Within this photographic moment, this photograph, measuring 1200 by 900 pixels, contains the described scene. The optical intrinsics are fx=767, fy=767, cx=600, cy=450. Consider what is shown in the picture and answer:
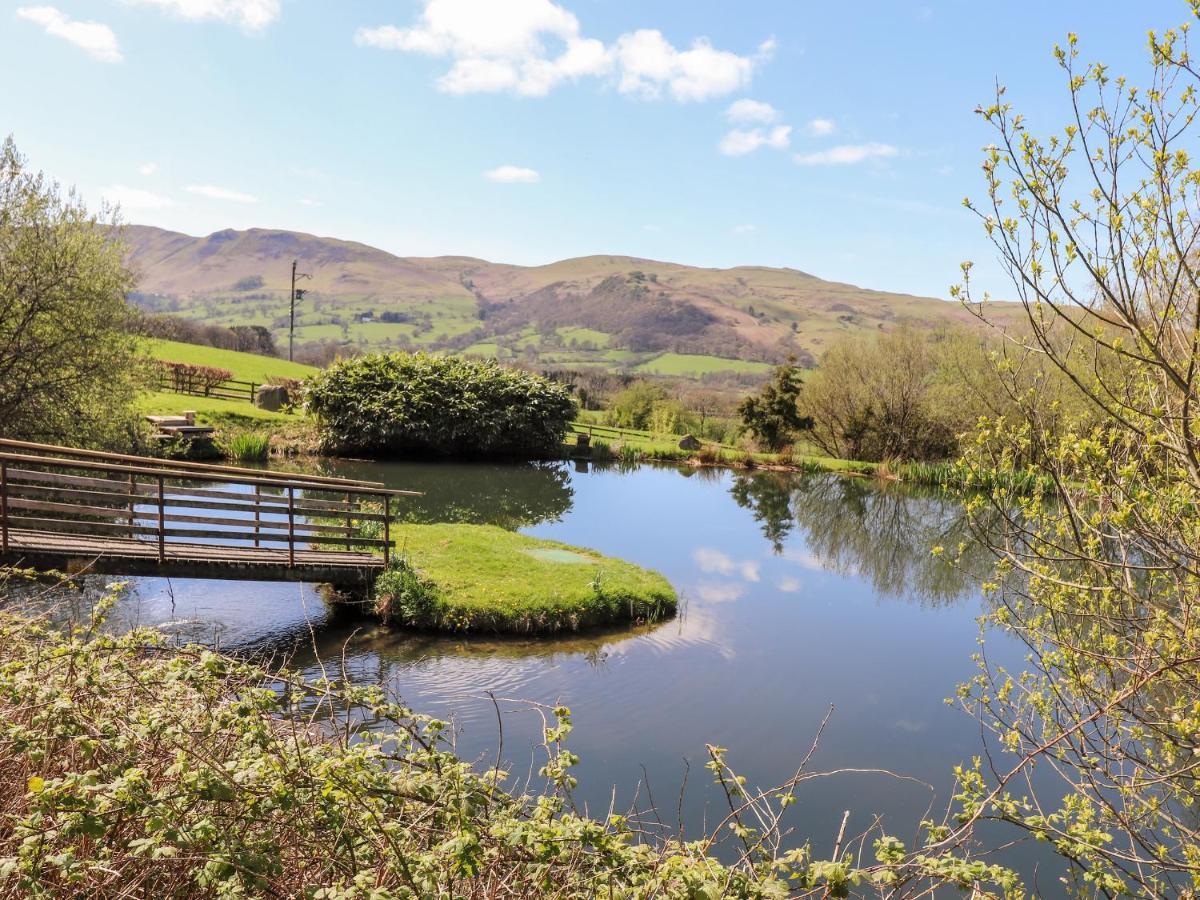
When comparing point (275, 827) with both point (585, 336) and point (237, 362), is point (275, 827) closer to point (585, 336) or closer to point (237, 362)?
point (237, 362)

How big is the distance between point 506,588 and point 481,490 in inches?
530

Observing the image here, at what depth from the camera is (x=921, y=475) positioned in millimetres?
34906

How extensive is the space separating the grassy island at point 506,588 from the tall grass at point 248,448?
44.7 feet

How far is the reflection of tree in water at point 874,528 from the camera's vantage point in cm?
1966

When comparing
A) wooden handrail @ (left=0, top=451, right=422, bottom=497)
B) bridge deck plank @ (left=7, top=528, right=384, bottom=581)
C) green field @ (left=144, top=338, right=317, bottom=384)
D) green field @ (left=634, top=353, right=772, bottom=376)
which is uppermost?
green field @ (left=634, top=353, right=772, bottom=376)

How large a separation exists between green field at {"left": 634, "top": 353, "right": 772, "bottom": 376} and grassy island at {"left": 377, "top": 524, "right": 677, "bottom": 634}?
349 feet

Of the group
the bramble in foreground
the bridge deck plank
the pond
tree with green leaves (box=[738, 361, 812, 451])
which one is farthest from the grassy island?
tree with green leaves (box=[738, 361, 812, 451])

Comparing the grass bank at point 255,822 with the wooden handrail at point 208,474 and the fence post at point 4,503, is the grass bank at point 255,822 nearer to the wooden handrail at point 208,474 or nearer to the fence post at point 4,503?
the wooden handrail at point 208,474

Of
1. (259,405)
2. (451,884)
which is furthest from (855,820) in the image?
(259,405)

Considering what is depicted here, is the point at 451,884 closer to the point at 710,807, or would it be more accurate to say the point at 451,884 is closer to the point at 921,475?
the point at 710,807

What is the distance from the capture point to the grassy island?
41.8 ft

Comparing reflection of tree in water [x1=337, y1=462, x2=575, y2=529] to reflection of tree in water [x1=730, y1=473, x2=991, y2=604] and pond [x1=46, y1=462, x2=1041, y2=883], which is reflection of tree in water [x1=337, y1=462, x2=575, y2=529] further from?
reflection of tree in water [x1=730, y1=473, x2=991, y2=604]

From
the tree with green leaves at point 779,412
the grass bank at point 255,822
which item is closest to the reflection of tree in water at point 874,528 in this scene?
the tree with green leaves at point 779,412

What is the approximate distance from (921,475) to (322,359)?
2285 inches
